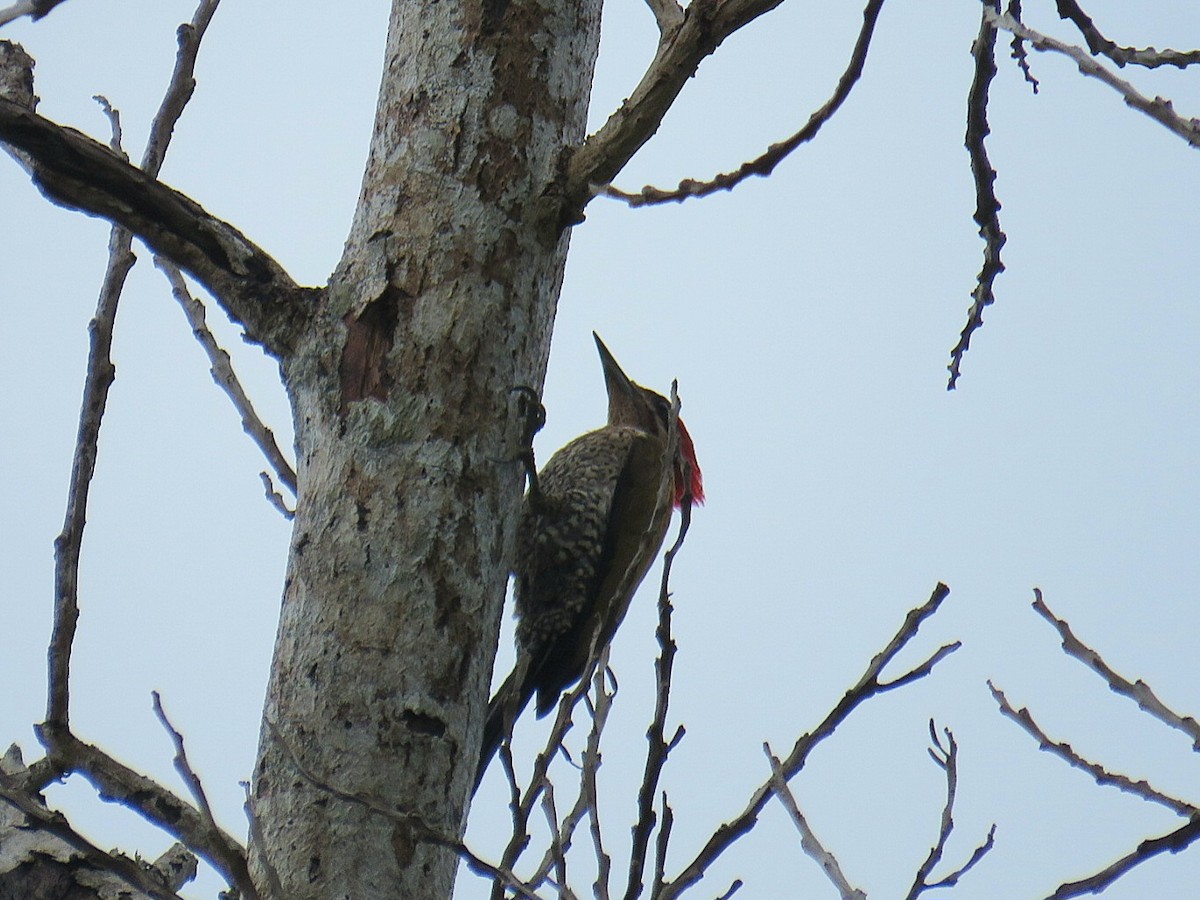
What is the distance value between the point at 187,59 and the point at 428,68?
45 centimetres

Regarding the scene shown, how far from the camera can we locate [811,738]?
65.5 inches

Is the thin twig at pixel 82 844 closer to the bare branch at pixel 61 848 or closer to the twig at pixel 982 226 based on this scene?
the bare branch at pixel 61 848

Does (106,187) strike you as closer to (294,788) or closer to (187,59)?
(187,59)

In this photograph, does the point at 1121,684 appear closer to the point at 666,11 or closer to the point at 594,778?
the point at 594,778

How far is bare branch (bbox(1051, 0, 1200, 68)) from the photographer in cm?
174

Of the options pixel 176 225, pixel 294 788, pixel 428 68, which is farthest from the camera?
pixel 428 68

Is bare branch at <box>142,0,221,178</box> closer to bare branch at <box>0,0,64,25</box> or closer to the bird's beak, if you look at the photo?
bare branch at <box>0,0,64,25</box>

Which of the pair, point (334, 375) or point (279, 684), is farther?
point (334, 375)

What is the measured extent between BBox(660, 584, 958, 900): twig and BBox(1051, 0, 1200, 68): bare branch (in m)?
0.74

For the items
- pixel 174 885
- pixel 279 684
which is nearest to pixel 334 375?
pixel 279 684

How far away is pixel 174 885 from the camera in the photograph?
6.42ft

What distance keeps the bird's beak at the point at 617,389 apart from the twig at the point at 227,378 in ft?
7.24

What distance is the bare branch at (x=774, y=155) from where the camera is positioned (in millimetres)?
1848

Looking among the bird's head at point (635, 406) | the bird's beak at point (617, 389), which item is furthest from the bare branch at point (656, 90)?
the bird's beak at point (617, 389)
